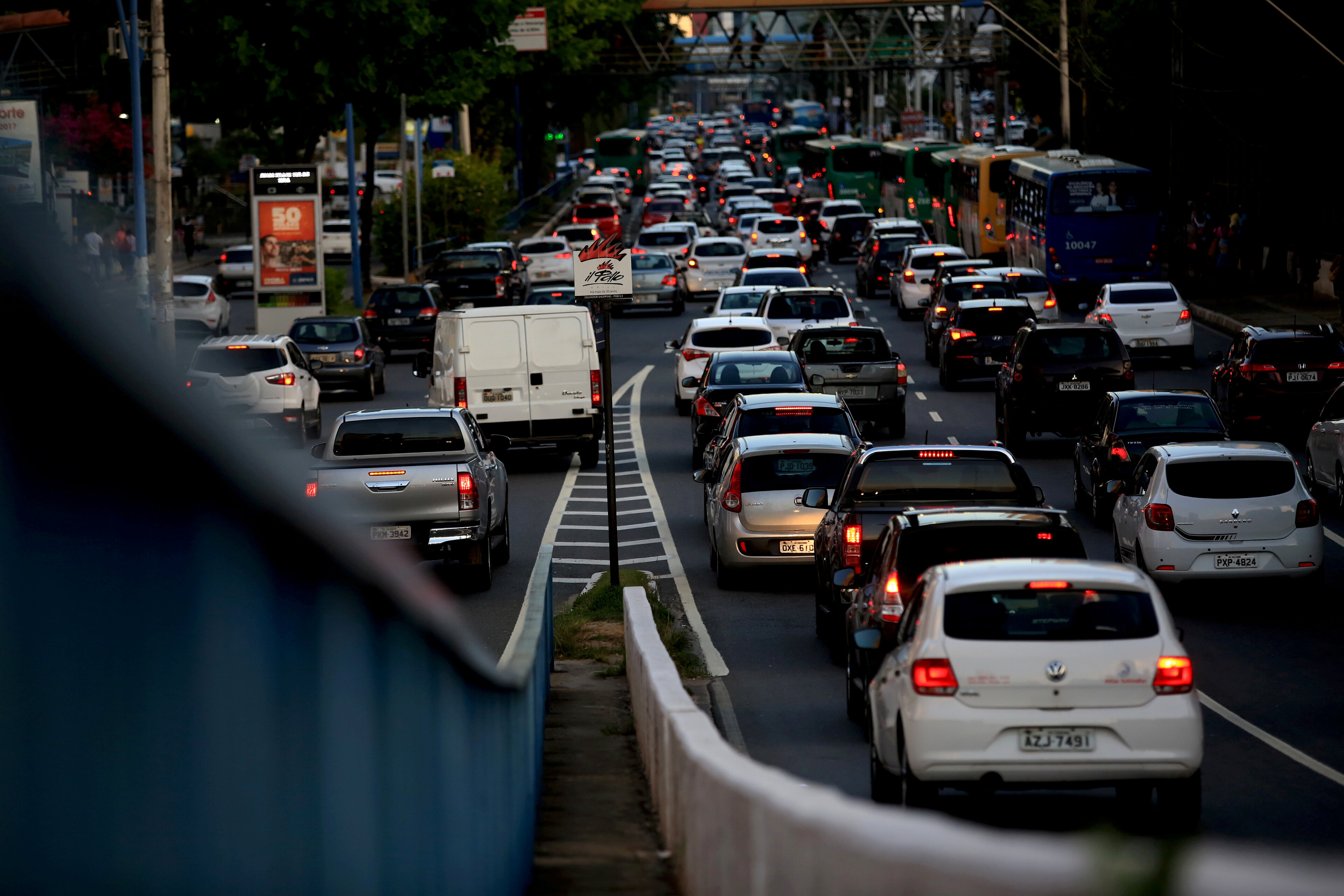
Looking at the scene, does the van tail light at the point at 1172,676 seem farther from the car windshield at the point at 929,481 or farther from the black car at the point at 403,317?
the black car at the point at 403,317

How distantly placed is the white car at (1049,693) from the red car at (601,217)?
6689 centimetres

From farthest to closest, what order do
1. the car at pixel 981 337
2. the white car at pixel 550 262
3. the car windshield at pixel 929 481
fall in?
1. the white car at pixel 550 262
2. the car at pixel 981 337
3. the car windshield at pixel 929 481

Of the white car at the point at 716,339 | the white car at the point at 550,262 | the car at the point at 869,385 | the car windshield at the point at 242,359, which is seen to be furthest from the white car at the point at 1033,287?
the white car at the point at 550,262

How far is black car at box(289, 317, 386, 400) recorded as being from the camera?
3738 centimetres

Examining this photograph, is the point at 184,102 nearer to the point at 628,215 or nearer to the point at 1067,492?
the point at 1067,492

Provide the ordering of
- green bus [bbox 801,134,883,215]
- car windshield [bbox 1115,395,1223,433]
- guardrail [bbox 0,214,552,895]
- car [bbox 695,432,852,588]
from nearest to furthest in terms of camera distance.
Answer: guardrail [bbox 0,214,552,895], car [bbox 695,432,852,588], car windshield [bbox 1115,395,1223,433], green bus [bbox 801,134,883,215]

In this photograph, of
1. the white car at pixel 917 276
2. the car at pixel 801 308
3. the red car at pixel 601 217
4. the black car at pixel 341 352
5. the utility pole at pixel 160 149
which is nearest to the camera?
the utility pole at pixel 160 149

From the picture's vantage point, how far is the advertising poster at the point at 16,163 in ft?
7.30

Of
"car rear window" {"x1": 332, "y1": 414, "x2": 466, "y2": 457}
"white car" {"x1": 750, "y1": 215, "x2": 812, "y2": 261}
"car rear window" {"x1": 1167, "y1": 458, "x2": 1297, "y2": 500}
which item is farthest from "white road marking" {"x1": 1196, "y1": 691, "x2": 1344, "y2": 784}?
"white car" {"x1": 750, "y1": 215, "x2": 812, "y2": 261}

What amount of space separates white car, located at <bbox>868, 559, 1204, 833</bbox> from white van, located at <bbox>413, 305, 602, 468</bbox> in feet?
58.8

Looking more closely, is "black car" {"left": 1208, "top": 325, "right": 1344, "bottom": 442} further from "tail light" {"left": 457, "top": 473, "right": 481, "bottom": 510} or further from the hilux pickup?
"tail light" {"left": 457, "top": 473, "right": 481, "bottom": 510}

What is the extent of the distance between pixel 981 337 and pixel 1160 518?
61.3 feet

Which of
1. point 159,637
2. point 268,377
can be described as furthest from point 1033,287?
point 159,637

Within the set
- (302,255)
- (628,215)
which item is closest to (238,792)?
(302,255)
